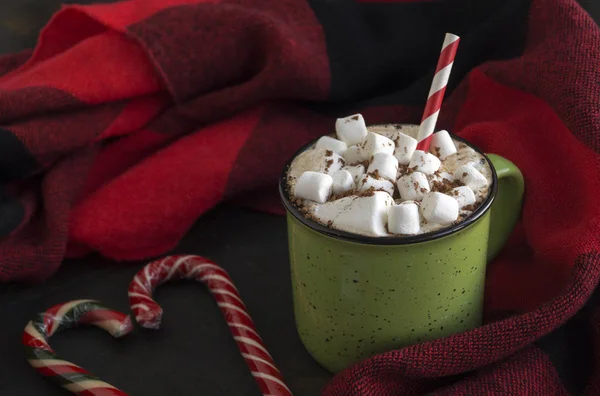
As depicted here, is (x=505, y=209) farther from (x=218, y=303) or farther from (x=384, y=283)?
(x=218, y=303)

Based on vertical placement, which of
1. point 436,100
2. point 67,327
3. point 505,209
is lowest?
point 67,327

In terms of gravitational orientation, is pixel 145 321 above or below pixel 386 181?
below

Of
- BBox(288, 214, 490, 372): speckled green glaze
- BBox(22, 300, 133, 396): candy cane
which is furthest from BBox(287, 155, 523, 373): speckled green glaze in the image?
BBox(22, 300, 133, 396): candy cane

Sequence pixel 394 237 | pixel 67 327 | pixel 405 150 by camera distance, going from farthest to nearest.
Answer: pixel 67 327
pixel 405 150
pixel 394 237

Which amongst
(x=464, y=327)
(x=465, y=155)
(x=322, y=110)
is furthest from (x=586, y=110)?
(x=322, y=110)

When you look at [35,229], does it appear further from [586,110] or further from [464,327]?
[586,110]

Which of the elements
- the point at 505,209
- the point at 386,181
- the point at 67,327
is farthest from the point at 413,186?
the point at 67,327
